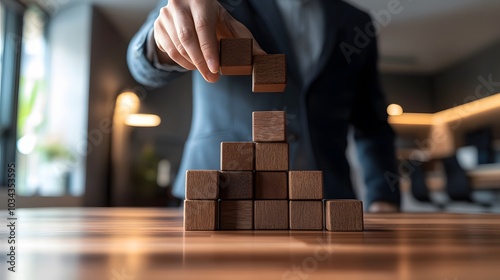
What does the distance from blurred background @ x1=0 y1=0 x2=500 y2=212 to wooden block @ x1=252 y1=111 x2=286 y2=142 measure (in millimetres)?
2206

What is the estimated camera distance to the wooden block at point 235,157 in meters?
0.52

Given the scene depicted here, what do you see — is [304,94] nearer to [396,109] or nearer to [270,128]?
[270,128]

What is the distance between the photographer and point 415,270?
0.25 m

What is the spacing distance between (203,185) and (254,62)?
0.59ft

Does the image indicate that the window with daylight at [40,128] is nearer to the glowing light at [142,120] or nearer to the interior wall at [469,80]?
the glowing light at [142,120]

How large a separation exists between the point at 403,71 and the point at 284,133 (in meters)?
6.42

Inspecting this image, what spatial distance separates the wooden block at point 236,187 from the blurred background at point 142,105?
2.18 metres

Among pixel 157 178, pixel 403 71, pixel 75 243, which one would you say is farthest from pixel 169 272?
pixel 403 71

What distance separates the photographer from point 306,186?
0.50 m

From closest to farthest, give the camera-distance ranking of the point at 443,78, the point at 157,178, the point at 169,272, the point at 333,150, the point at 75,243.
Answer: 1. the point at 169,272
2. the point at 75,243
3. the point at 333,150
4. the point at 157,178
5. the point at 443,78

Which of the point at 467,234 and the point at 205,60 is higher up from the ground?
the point at 205,60

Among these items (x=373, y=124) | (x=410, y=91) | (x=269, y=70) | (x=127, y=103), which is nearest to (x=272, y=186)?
(x=269, y=70)

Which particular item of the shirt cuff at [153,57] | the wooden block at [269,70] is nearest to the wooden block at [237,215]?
the wooden block at [269,70]

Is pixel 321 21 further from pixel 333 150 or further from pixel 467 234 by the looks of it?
pixel 467 234
